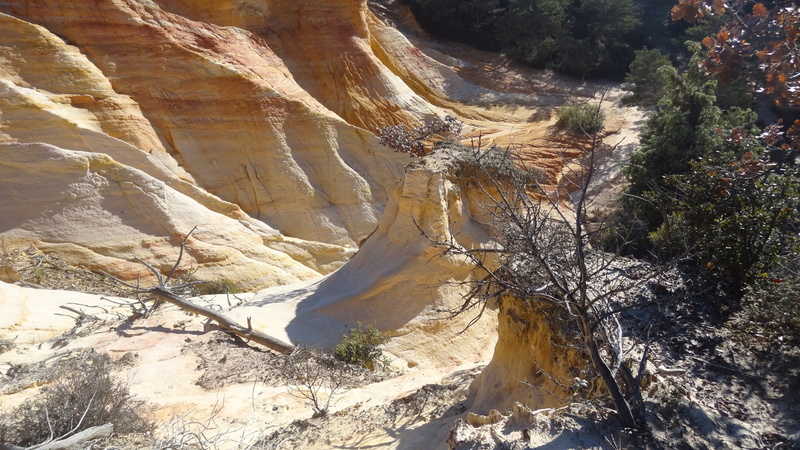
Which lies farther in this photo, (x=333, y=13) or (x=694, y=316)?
(x=333, y=13)

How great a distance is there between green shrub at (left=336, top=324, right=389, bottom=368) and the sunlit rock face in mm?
4404

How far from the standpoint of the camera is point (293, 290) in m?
9.55

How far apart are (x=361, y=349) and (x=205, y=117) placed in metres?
9.93

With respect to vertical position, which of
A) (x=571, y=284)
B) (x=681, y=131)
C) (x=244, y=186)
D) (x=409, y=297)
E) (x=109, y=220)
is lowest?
(x=109, y=220)

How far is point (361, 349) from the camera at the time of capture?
23.6 feet

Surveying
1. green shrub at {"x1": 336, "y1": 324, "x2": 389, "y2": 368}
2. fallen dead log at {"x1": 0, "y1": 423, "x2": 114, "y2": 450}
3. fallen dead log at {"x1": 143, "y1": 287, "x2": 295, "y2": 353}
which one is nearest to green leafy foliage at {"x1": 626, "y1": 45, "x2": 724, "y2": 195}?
green shrub at {"x1": 336, "y1": 324, "x2": 389, "y2": 368}

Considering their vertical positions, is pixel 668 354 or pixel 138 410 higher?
pixel 668 354

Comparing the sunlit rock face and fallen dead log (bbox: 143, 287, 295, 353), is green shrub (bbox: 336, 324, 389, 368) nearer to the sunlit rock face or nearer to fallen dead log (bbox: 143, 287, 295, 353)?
fallen dead log (bbox: 143, 287, 295, 353)

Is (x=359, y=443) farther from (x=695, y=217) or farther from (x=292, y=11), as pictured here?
(x=292, y=11)

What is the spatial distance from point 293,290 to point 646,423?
717cm

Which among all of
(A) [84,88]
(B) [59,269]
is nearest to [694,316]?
(B) [59,269]

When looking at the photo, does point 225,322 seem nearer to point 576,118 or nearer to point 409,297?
point 409,297

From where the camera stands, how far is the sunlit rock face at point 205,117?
37.7 feet

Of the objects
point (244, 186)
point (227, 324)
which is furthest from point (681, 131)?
point (244, 186)
